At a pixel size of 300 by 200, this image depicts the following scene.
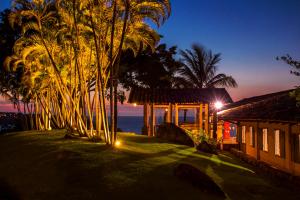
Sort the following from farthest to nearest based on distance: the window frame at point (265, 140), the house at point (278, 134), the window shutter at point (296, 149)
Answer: the window frame at point (265, 140) < the window shutter at point (296, 149) < the house at point (278, 134)

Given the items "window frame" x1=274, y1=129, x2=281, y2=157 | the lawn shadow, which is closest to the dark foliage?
"window frame" x1=274, y1=129, x2=281, y2=157

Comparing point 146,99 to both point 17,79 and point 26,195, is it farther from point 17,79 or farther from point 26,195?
point 26,195

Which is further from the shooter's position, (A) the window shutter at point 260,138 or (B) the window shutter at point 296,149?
(A) the window shutter at point 260,138

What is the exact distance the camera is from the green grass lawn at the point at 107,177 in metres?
8.53

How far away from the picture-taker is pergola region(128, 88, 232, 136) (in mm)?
24031

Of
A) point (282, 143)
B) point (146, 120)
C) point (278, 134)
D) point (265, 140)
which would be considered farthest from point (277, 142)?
point (146, 120)

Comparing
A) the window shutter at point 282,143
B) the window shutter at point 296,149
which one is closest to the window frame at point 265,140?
the window shutter at point 282,143

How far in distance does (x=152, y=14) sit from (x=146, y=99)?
11169 millimetres

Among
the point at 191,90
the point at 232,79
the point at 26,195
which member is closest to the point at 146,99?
the point at 191,90

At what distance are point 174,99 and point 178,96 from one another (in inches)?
23.6

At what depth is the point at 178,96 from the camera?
2461 centimetres

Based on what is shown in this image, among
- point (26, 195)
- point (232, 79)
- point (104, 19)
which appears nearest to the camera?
point (26, 195)

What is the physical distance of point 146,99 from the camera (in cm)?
2411

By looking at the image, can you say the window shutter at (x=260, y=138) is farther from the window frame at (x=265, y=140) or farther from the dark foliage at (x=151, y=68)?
the dark foliage at (x=151, y=68)
